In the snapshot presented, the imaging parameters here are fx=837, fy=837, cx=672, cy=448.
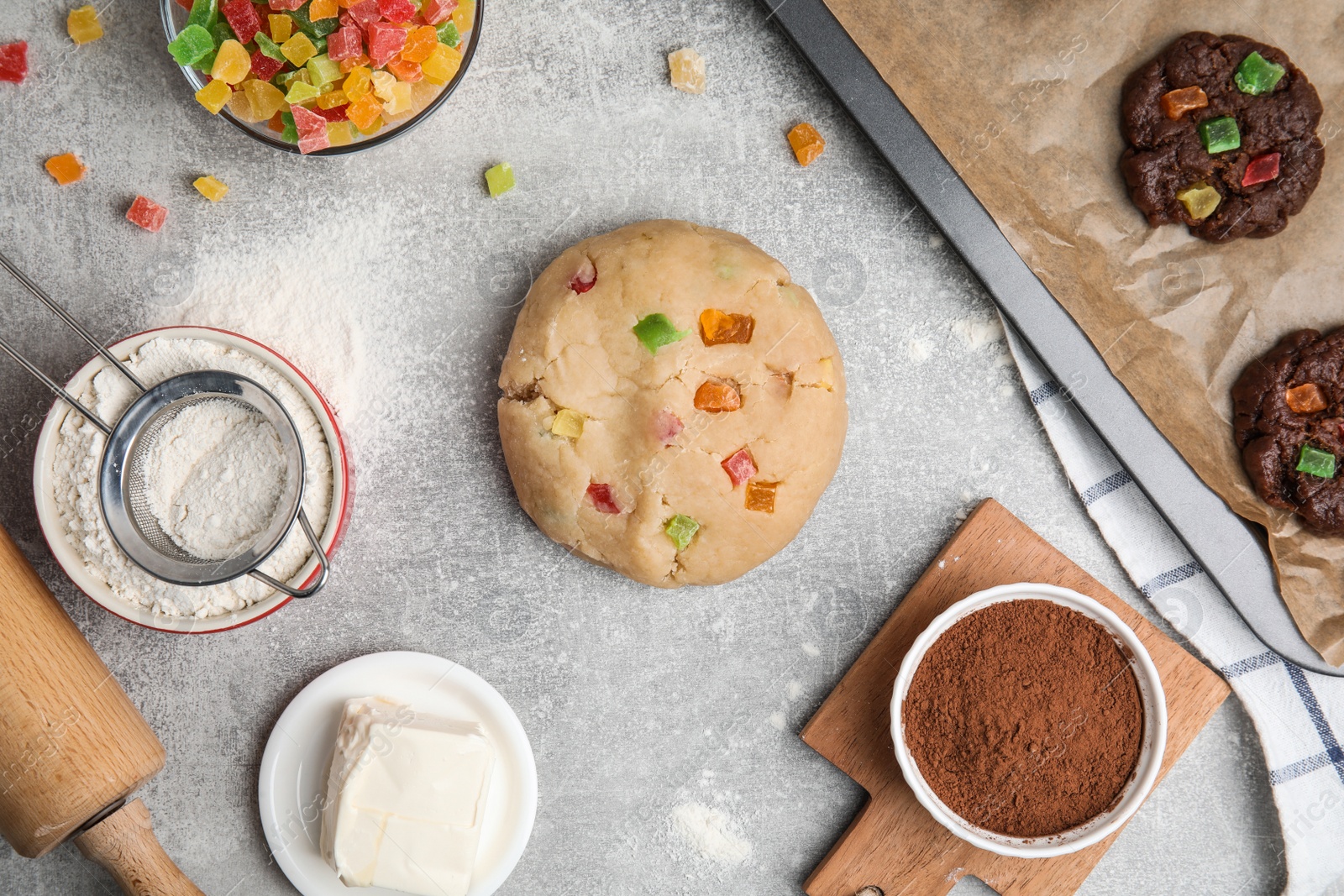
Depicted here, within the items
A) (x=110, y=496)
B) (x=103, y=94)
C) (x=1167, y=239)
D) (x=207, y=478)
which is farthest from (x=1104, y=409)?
(x=103, y=94)

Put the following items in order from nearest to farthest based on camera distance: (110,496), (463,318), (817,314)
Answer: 1. (110,496)
2. (817,314)
3. (463,318)

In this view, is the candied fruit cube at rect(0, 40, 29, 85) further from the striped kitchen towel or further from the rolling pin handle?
the striped kitchen towel

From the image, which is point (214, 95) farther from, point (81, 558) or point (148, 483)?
point (81, 558)

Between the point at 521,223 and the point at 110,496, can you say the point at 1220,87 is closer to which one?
the point at 521,223

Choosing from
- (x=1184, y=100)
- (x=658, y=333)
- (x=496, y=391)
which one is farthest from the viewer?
(x=496, y=391)

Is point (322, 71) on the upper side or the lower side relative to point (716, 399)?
upper

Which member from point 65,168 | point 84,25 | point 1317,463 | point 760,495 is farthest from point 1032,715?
point 84,25
